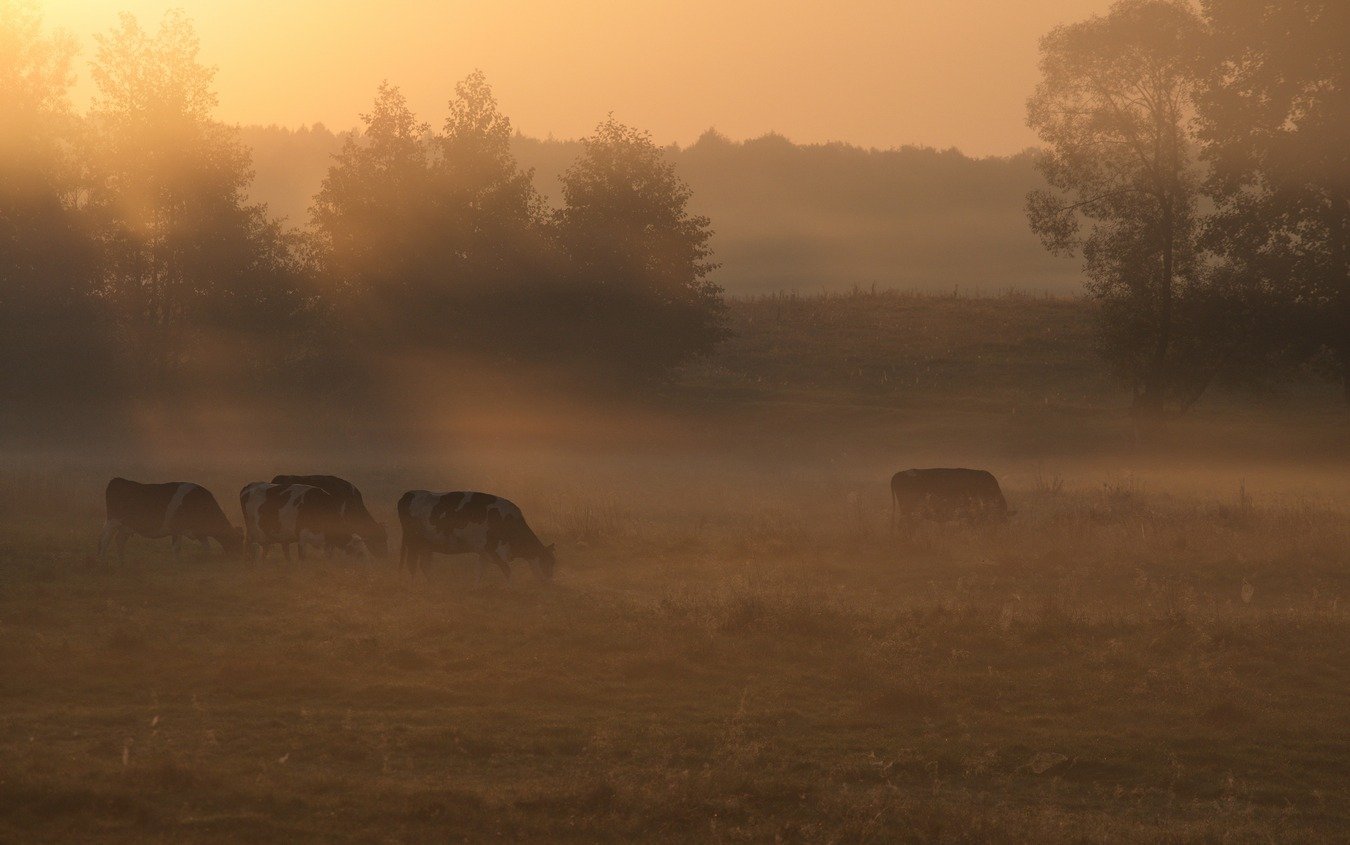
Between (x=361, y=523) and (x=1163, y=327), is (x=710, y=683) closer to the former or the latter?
(x=361, y=523)

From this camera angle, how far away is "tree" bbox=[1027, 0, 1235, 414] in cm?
3900

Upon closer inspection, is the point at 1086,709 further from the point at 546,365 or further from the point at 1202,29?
the point at 546,365

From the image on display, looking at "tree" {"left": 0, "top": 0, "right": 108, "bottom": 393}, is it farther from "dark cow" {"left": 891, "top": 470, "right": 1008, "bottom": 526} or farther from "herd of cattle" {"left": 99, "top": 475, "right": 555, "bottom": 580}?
"dark cow" {"left": 891, "top": 470, "right": 1008, "bottom": 526}

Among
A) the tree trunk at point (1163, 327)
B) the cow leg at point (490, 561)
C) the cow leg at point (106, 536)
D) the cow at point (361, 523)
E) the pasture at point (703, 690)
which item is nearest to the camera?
the pasture at point (703, 690)

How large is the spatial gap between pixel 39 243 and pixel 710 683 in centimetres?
4033

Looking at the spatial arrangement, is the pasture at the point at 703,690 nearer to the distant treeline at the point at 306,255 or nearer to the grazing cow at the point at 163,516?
the grazing cow at the point at 163,516

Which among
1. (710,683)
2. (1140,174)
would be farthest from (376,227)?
(710,683)

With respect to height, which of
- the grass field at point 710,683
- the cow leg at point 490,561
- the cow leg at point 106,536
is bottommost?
the grass field at point 710,683

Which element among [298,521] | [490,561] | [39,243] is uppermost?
[39,243]

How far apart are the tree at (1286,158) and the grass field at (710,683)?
11.7 m

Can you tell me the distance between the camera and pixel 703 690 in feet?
41.7

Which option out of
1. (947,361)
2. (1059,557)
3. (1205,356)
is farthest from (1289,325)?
(947,361)

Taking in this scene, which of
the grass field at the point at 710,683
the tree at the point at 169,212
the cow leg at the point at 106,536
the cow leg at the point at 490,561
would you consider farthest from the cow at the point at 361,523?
the tree at the point at 169,212

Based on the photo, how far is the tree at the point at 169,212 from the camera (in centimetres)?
4525
